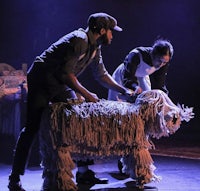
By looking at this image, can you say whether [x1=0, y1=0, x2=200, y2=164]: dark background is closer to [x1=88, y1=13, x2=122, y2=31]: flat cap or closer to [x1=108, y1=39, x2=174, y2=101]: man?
[x1=108, y1=39, x2=174, y2=101]: man

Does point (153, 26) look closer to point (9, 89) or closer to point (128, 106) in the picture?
point (9, 89)

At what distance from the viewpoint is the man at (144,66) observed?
12.8 ft

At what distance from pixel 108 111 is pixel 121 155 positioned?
1.20ft

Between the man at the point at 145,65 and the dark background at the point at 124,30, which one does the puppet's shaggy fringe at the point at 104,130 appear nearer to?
the man at the point at 145,65

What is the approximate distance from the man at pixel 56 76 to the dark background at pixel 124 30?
11.1 feet

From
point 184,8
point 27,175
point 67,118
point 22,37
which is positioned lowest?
point 27,175

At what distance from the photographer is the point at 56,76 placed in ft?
11.1

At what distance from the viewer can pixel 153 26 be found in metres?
Answer: 7.26

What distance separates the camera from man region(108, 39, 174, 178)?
390 centimetres

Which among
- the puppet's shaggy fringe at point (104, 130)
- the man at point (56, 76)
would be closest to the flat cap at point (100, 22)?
the man at point (56, 76)

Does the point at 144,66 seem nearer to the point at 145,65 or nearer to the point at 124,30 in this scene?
the point at 145,65

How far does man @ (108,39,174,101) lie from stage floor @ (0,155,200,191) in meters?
0.70

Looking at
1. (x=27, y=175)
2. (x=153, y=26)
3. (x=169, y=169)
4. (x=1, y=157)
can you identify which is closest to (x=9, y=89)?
(x=1, y=157)

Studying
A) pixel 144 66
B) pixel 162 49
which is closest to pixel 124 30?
pixel 144 66
